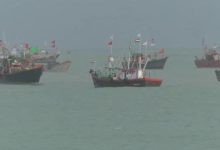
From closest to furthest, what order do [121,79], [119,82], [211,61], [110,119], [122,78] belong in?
[110,119]
[119,82]
[121,79]
[122,78]
[211,61]

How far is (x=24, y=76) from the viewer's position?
106 m

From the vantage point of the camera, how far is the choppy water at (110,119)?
47250 mm

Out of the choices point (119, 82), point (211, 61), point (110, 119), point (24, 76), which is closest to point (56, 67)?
point (211, 61)

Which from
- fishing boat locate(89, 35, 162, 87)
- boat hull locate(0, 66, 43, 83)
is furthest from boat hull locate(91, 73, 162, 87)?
boat hull locate(0, 66, 43, 83)

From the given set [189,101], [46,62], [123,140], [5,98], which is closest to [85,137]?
[123,140]

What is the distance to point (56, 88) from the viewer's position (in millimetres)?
104250

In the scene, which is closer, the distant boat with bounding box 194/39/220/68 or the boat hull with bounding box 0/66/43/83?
the boat hull with bounding box 0/66/43/83

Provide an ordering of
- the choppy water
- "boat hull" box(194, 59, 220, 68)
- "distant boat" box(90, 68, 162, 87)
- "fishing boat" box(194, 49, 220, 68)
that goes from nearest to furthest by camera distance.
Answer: the choppy water
"distant boat" box(90, 68, 162, 87)
"boat hull" box(194, 59, 220, 68)
"fishing boat" box(194, 49, 220, 68)

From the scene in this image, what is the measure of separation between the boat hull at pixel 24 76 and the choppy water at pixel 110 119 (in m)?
6.77

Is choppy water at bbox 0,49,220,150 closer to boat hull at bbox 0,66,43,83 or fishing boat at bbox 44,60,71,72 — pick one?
boat hull at bbox 0,66,43,83

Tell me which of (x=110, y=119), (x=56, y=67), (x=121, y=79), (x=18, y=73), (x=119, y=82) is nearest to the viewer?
(x=110, y=119)

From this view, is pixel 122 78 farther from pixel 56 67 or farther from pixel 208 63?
pixel 208 63

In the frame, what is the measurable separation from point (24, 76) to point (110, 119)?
152ft

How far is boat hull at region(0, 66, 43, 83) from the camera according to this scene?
346 ft
